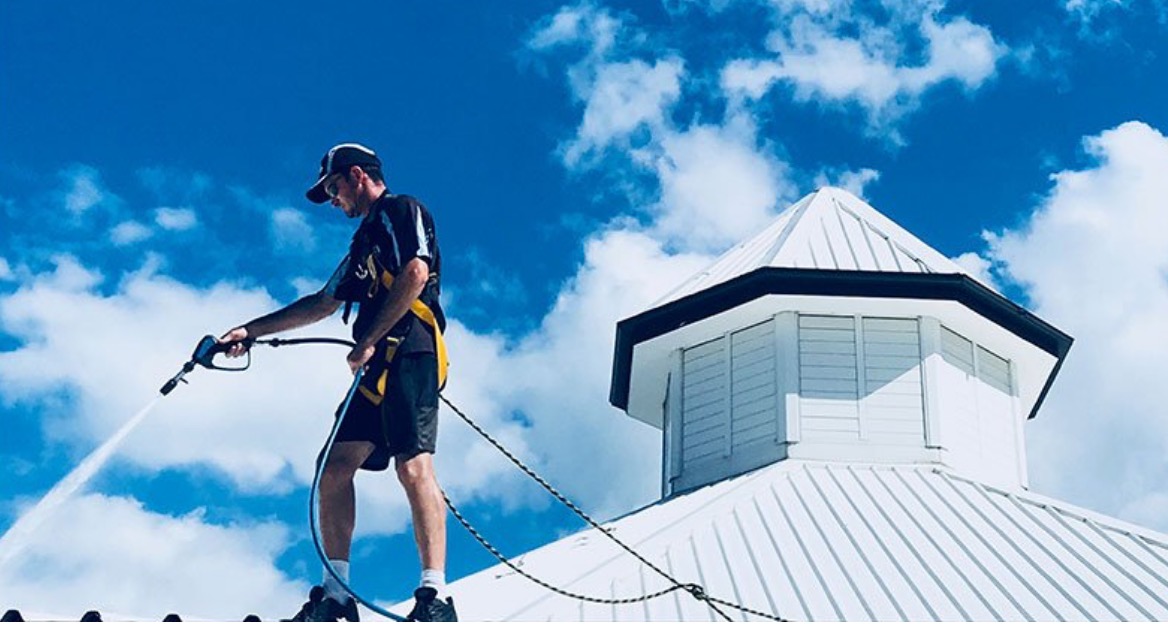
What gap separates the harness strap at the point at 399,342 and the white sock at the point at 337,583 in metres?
0.80

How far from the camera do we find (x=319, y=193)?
7605mm

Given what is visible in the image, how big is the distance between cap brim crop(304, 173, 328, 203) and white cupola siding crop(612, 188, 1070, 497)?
10717 mm

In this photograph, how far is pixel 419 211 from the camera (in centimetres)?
729

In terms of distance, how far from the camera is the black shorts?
724 cm

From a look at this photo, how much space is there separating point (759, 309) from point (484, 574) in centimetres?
559

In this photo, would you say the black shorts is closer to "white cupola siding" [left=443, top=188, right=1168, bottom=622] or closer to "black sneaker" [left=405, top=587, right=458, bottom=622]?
"black sneaker" [left=405, top=587, right=458, bottom=622]

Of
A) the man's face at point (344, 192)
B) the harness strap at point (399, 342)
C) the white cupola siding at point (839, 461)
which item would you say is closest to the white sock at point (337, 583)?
the harness strap at point (399, 342)

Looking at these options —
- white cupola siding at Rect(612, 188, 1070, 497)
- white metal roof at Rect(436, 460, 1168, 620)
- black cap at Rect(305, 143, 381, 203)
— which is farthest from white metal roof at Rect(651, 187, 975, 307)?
black cap at Rect(305, 143, 381, 203)

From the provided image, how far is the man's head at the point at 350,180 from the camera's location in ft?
24.7

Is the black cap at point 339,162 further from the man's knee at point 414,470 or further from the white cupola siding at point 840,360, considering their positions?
the white cupola siding at point 840,360

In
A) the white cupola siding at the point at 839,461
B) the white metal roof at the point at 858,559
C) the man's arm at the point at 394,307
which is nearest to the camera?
the man's arm at the point at 394,307

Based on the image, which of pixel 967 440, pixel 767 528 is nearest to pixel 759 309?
pixel 967 440

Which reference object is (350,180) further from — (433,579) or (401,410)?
(433,579)

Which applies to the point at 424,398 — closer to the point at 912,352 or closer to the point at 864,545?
the point at 864,545
